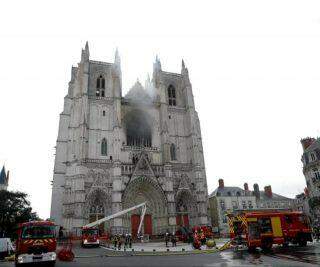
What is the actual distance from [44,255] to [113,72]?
31044 mm

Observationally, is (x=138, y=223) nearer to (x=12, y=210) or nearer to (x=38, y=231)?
(x=12, y=210)

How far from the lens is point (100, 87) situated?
40.5 meters

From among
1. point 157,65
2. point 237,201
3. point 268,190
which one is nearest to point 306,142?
point 237,201

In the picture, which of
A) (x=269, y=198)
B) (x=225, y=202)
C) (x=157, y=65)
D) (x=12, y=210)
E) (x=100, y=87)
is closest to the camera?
(x=12, y=210)

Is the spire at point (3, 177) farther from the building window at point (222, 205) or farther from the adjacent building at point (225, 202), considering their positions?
the building window at point (222, 205)

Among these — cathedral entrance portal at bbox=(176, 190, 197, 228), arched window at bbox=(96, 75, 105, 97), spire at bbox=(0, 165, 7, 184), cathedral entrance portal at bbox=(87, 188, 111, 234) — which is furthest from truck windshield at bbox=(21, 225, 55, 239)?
spire at bbox=(0, 165, 7, 184)

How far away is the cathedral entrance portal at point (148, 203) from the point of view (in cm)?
3419

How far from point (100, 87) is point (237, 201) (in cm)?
3095

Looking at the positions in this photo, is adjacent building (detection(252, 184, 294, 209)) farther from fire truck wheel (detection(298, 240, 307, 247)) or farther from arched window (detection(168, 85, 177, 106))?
fire truck wheel (detection(298, 240, 307, 247))

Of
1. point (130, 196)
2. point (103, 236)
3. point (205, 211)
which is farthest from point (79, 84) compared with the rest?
point (205, 211)

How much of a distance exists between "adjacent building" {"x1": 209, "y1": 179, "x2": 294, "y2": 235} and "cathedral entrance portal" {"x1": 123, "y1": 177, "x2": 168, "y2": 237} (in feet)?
60.4

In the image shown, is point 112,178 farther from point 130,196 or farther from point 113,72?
point 113,72

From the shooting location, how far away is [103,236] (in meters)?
A: 30.6

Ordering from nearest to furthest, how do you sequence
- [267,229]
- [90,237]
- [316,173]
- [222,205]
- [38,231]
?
[38,231] < [267,229] < [90,237] < [316,173] < [222,205]
